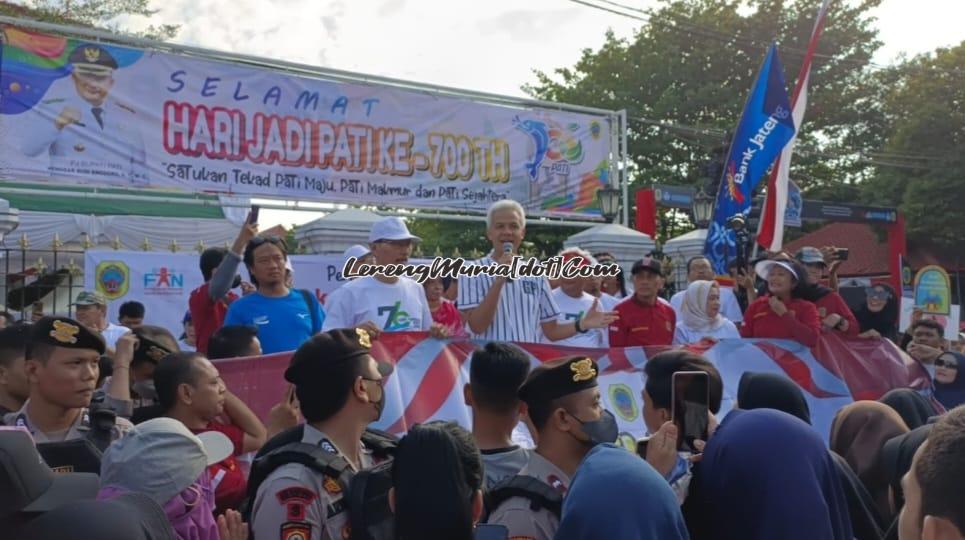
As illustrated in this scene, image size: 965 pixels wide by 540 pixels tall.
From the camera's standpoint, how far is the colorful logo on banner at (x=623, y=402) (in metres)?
6.00

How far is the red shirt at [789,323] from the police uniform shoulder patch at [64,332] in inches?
190

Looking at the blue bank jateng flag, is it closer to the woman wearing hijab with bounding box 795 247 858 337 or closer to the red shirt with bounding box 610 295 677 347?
the woman wearing hijab with bounding box 795 247 858 337

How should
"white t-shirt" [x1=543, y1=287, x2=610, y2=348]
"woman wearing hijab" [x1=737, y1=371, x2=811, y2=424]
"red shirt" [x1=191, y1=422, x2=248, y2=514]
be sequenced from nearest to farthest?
"red shirt" [x1=191, y1=422, x2=248, y2=514]
"woman wearing hijab" [x1=737, y1=371, x2=811, y2=424]
"white t-shirt" [x1=543, y1=287, x2=610, y2=348]

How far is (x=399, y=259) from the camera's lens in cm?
580

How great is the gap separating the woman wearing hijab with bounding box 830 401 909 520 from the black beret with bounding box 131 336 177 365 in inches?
123

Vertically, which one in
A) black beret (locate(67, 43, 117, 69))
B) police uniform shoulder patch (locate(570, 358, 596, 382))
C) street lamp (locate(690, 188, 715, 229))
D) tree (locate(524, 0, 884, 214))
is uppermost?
tree (locate(524, 0, 884, 214))

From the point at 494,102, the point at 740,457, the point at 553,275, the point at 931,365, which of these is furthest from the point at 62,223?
the point at 740,457

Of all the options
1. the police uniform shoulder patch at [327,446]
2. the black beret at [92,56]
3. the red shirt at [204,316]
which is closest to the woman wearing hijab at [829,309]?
the red shirt at [204,316]

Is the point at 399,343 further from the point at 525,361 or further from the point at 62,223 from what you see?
the point at 62,223

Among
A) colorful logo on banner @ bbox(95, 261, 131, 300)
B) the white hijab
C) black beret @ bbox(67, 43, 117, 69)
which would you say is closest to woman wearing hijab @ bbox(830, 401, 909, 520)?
the white hijab

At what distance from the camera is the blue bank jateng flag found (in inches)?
480

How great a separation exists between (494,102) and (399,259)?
7.15m
